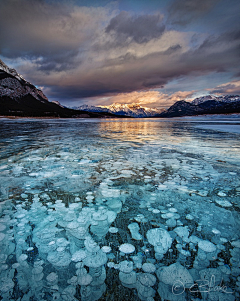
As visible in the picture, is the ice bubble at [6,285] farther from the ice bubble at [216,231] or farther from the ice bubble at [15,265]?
the ice bubble at [216,231]

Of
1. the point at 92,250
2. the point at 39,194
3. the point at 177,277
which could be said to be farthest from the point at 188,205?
the point at 39,194

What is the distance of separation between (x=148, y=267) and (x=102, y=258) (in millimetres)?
510

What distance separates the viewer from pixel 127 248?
1.92 meters

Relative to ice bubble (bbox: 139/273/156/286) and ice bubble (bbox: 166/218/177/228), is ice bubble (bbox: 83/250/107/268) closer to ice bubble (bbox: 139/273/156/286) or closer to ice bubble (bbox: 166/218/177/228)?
ice bubble (bbox: 139/273/156/286)

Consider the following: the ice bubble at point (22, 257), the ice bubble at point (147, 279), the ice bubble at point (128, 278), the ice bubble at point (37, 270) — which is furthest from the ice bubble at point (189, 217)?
the ice bubble at point (22, 257)

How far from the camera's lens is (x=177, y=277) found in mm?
1588

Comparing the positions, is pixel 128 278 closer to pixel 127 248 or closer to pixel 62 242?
pixel 127 248

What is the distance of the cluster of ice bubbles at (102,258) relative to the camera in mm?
1468

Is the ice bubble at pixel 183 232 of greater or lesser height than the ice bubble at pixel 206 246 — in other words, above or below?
above

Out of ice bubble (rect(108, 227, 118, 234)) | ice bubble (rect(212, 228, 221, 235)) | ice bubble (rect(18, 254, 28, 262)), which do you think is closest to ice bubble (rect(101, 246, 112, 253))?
ice bubble (rect(108, 227, 118, 234))

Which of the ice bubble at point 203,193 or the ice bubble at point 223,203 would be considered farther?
the ice bubble at point 203,193

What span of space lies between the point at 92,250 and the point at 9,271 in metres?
0.85

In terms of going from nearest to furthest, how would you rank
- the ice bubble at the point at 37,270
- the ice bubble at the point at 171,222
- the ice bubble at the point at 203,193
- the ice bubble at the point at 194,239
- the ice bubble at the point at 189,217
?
1. the ice bubble at the point at 37,270
2. the ice bubble at the point at 194,239
3. the ice bubble at the point at 171,222
4. the ice bubble at the point at 189,217
5. the ice bubble at the point at 203,193

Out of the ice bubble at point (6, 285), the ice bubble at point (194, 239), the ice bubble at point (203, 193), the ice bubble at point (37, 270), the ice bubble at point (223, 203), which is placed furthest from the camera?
the ice bubble at point (203, 193)
